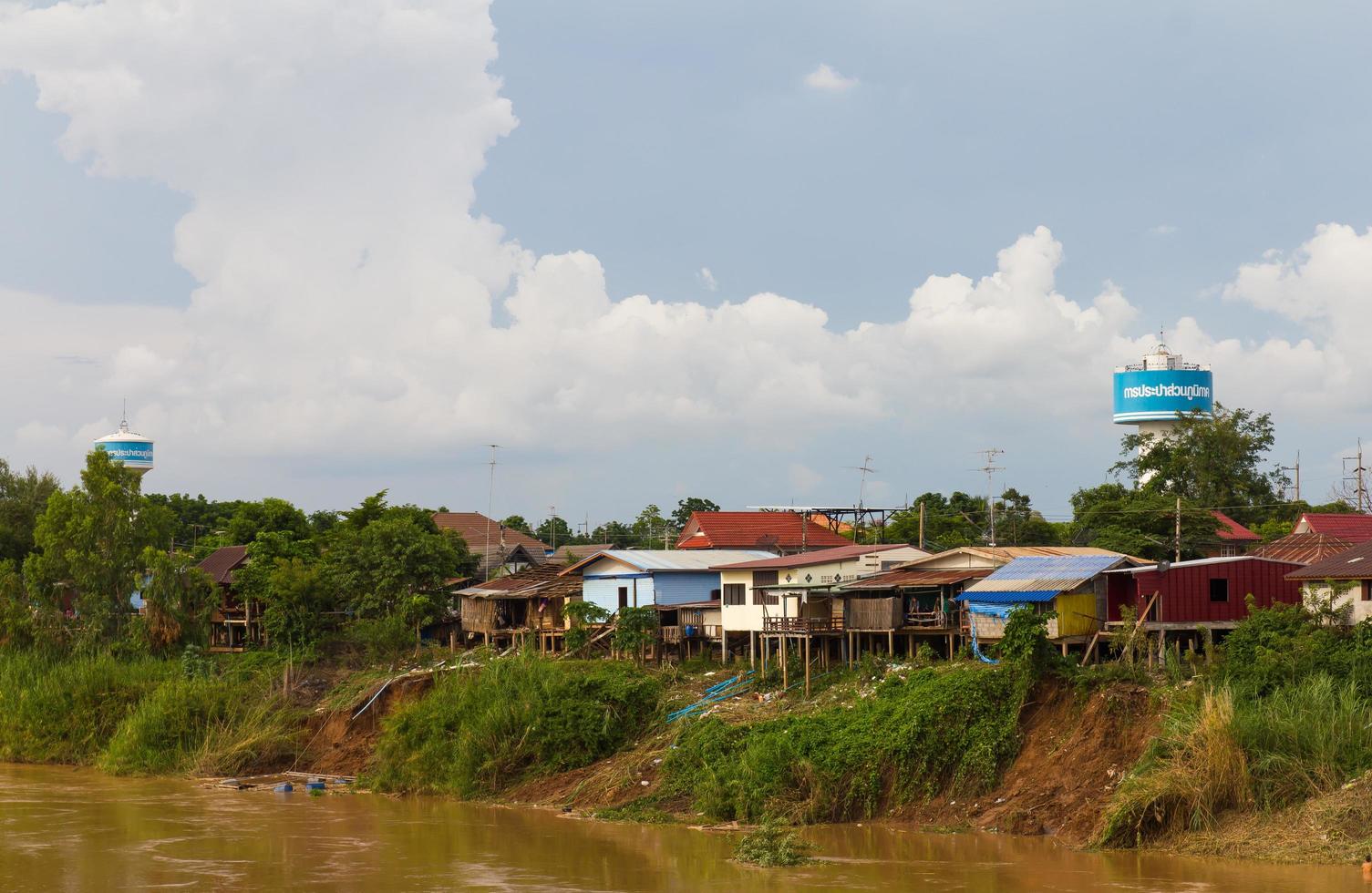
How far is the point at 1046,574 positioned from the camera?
110 feet

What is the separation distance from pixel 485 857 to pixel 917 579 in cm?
1412

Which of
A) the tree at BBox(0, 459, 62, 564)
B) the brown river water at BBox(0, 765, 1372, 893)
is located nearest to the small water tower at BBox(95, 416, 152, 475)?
the tree at BBox(0, 459, 62, 564)

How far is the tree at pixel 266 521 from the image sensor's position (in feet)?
190

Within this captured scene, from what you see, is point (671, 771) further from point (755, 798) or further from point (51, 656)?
point (51, 656)

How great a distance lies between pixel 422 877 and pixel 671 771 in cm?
761

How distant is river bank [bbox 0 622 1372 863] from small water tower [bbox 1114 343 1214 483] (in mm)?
41569

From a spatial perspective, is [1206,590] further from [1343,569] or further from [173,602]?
[173,602]

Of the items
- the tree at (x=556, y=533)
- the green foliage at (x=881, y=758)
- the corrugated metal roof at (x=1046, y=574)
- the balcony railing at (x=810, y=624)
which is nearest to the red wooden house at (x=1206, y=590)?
the corrugated metal roof at (x=1046, y=574)

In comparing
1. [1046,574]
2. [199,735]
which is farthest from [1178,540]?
[199,735]

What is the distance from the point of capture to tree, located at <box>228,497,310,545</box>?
57938mm

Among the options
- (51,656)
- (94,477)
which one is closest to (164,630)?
(51,656)

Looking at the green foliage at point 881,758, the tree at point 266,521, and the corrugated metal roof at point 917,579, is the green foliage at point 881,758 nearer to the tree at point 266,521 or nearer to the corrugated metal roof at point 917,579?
the corrugated metal roof at point 917,579

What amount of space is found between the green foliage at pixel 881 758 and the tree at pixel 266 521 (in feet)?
98.5

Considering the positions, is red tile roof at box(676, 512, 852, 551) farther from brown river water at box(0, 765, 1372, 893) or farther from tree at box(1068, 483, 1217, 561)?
brown river water at box(0, 765, 1372, 893)
